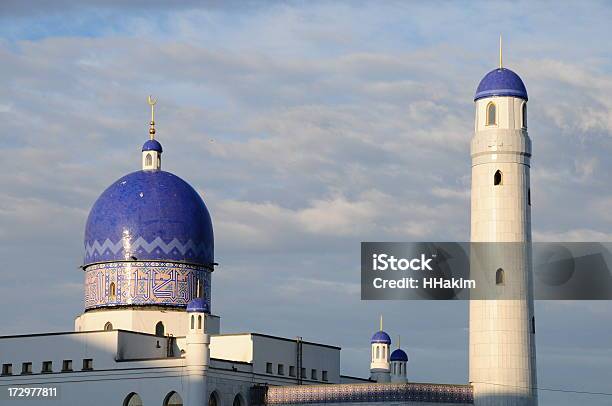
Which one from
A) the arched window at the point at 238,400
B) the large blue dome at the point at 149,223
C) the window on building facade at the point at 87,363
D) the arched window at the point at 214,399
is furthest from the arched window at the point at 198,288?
the arched window at the point at 214,399

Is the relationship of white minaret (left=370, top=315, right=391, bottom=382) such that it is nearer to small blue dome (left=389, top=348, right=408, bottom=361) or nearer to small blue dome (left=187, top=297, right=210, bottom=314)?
small blue dome (left=389, top=348, right=408, bottom=361)

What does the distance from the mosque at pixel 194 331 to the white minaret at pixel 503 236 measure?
44 mm

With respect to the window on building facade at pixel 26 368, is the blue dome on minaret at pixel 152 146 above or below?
above

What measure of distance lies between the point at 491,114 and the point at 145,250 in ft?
49.2

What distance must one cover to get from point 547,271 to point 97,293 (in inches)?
721

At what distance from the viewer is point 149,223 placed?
61.4 meters

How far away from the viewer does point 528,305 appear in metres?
55.2

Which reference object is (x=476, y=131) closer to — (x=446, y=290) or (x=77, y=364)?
Result: (x=446, y=290)

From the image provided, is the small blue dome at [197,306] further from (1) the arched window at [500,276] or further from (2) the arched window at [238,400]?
(1) the arched window at [500,276]

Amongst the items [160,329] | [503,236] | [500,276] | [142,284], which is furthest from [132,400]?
[503,236]

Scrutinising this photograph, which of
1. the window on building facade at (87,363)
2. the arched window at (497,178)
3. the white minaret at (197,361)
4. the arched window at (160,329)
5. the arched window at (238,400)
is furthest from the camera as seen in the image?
the arched window at (160,329)

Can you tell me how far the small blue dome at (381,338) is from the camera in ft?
229

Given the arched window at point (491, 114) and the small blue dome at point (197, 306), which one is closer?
the small blue dome at point (197, 306)

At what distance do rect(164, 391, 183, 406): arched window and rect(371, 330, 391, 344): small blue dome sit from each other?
52.0ft
